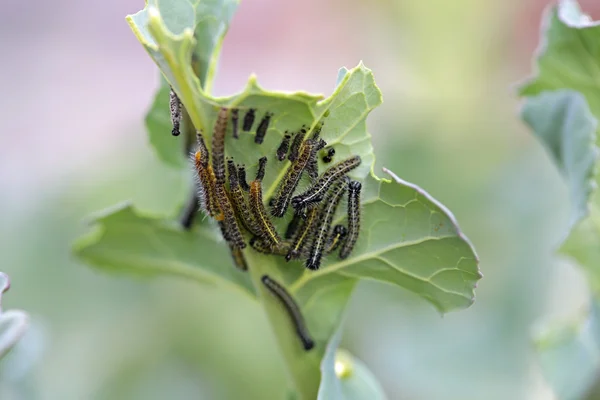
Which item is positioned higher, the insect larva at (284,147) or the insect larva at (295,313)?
the insect larva at (284,147)

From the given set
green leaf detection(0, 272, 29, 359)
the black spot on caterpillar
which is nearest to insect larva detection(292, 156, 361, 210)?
the black spot on caterpillar

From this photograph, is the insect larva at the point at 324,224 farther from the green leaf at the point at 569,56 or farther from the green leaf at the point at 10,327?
the green leaf at the point at 569,56

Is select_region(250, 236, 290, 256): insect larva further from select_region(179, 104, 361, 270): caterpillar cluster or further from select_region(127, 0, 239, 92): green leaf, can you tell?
select_region(127, 0, 239, 92): green leaf

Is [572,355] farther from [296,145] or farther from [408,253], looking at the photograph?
[296,145]

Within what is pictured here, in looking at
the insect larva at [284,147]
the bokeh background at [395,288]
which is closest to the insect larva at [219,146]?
the insect larva at [284,147]

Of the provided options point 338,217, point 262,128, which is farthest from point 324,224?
point 262,128

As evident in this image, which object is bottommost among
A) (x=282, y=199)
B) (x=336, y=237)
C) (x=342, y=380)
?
(x=342, y=380)
